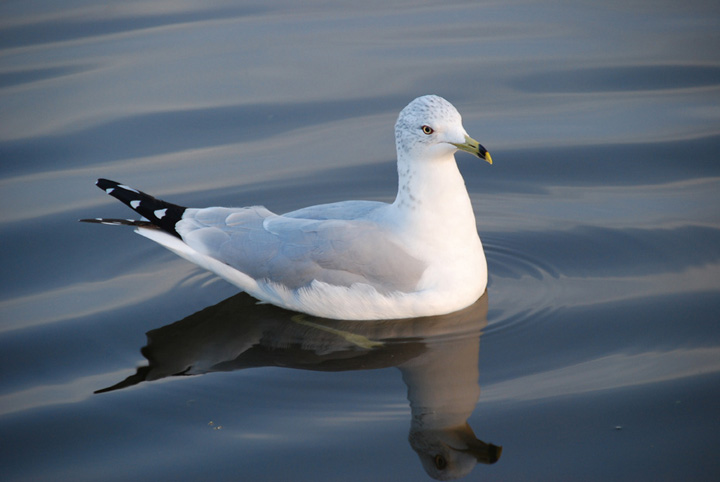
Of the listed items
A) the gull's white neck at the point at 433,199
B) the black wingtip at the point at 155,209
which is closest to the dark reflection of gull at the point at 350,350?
the gull's white neck at the point at 433,199

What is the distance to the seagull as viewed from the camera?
22.1 feet

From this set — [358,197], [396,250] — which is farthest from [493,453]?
[358,197]

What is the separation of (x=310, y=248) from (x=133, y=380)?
1.60m

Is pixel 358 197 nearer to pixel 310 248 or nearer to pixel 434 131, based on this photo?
pixel 310 248

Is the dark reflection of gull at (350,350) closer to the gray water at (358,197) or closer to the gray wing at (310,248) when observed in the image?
the gray water at (358,197)

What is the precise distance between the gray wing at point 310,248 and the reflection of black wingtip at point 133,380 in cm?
112

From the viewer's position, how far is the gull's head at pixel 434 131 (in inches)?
258

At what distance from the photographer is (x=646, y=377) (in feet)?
19.7

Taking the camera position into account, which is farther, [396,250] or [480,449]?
[396,250]

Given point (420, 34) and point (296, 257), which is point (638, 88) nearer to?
point (420, 34)

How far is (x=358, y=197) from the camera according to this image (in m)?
8.80

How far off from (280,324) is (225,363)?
67 cm

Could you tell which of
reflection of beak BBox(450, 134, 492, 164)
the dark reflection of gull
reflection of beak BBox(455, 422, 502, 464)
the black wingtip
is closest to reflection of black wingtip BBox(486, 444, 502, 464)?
reflection of beak BBox(455, 422, 502, 464)

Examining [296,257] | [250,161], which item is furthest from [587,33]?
[296,257]
